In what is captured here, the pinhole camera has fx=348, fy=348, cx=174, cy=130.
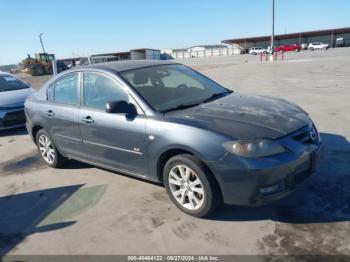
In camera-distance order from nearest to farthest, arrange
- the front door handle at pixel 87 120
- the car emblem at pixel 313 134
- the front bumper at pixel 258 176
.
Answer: the front bumper at pixel 258 176, the car emblem at pixel 313 134, the front door handle at pixel 87 120

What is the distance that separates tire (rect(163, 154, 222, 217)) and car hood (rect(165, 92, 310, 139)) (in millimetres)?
415

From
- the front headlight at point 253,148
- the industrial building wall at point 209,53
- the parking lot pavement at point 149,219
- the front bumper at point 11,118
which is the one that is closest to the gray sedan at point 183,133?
the front headlight at point 253,148

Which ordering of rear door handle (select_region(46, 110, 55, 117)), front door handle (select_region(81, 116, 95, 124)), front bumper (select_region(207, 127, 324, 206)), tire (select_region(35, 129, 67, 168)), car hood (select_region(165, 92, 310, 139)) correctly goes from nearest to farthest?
front bumper (select_region(207, 127, 324, 206))
car hood (select_region(165, 92, 310, 139))
front door handle (select_region(81, 116, 95, 124))
rear door handle (select_region(46, 110, 55, 117))
tire (select_region(35, 129, 67, 168))

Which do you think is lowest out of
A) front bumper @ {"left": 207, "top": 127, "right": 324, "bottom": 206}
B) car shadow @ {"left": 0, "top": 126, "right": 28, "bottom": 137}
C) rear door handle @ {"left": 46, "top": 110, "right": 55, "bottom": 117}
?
car shadow @ {"left": 0, "top": 126, "right": 28, "bottom": 137}

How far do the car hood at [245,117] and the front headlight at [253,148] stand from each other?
7 centimetres

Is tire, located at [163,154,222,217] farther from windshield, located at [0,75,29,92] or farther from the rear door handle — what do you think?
windshield, located at [0,75,29,92]

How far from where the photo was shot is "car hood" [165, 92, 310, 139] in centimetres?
345

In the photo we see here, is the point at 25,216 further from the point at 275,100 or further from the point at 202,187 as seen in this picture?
the point at 275,100

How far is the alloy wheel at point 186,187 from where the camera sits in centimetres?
367

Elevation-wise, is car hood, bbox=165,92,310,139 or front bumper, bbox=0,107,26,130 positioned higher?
car hood, bbox=165,92,310,139

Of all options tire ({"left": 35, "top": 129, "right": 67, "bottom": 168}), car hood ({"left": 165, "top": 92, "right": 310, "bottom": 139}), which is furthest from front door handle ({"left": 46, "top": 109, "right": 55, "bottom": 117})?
car hood ({"left": 165, "top": 92, "right": 310, "bottom": 139})

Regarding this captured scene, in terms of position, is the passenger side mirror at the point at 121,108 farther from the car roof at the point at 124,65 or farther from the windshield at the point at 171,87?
the car roof at the point at 124,65

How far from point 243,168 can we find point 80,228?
6.33 feet

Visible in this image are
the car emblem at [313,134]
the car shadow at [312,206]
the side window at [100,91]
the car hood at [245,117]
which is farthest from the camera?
the side window at [100,91]
